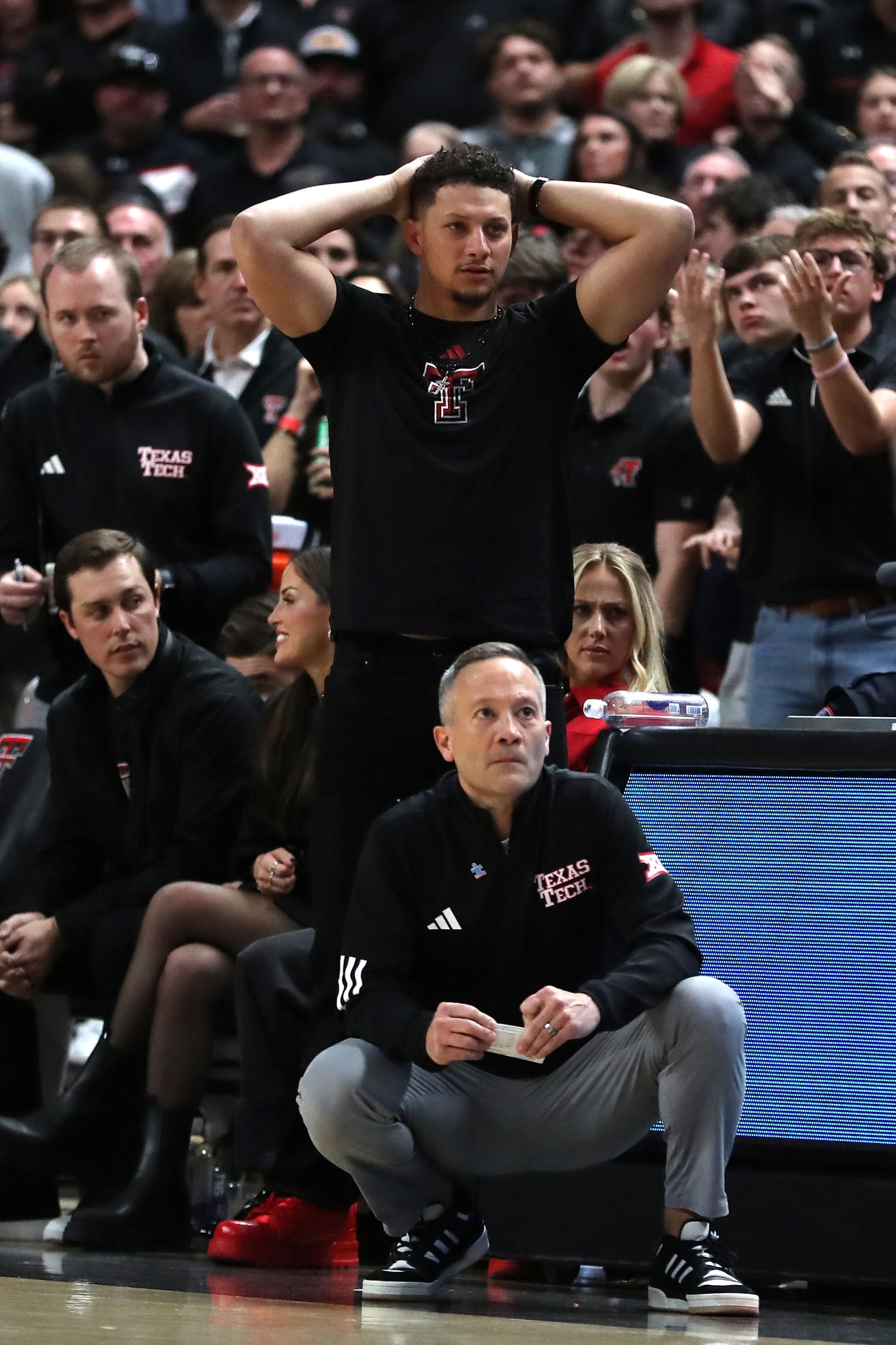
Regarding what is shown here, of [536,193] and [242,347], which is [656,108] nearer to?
[242,347]

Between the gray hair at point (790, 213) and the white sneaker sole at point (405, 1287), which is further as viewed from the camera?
the gray hair at point (790, 213)

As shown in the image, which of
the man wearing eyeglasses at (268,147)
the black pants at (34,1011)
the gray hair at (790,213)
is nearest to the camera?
the black pants at (34,1011)

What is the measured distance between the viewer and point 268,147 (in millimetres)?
9781

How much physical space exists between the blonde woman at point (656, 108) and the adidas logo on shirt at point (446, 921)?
5375 mm

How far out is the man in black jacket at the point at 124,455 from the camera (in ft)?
20.0

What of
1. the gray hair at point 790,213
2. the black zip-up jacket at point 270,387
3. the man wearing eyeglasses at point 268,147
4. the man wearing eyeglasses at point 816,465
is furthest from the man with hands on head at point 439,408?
the man wearing eyeglasses at point 268,147

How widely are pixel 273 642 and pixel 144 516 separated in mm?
505

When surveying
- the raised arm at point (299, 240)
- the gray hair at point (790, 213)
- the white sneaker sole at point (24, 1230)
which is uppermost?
the gray hair at point (790, 213)

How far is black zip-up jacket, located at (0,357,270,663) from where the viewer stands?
6145 mm

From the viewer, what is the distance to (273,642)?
20.4 feet

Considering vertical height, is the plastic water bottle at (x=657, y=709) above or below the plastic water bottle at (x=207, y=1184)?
above

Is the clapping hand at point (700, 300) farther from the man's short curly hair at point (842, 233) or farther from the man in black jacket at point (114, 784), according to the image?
the man in black jacket at point (114, 784)

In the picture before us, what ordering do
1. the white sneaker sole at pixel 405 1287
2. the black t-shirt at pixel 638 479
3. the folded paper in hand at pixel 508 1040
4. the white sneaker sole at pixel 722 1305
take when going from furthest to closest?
1. the black t-shirt at pixel 638 479
2. the white sneaker sole at pixel 405 1287
3. the folded paper in hand at pixel 508 1040
4. the white sneaker sole at pixel 722 1305

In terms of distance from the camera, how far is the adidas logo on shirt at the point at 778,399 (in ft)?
19.8
